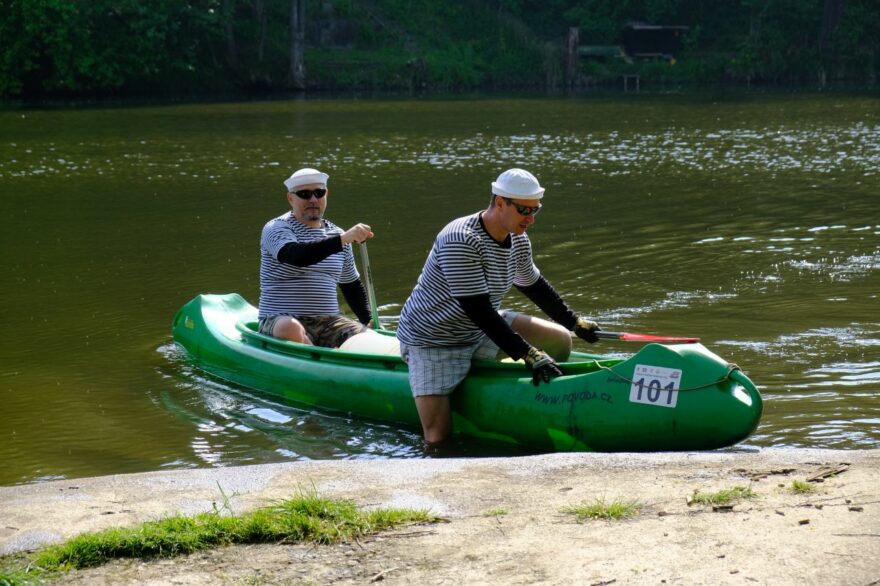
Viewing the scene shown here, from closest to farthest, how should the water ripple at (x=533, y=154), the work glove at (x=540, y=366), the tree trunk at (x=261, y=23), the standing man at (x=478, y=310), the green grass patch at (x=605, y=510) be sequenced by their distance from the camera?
1. the green grass patch at (x=605, y=510)
2. the standing man at (x=478, y=310)
3. the work glove at (x=540, y=366)
4. the water ripple at (x=533, y=154)
5. the tree trunk at (x=261, y=23)

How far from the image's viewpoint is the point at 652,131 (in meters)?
26.1

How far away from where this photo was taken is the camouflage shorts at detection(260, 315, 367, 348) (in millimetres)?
7910

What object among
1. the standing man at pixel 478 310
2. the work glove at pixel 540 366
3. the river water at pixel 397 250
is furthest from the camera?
the river water at pixel 397 250

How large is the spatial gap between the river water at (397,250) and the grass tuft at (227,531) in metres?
2.03

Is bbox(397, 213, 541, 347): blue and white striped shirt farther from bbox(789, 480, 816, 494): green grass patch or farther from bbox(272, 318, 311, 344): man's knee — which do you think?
bbox(789, 480, 816, 494): green grass patch

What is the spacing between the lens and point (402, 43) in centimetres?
4853

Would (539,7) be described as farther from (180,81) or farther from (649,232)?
(649,232)

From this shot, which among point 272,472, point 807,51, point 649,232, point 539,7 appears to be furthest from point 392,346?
point 539,7

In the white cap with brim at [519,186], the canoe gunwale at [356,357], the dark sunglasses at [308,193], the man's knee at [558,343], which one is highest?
the white cap with brim at [519,186]

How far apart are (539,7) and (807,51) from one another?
12300 mm

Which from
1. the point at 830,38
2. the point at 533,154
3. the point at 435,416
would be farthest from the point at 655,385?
the point at 830,38

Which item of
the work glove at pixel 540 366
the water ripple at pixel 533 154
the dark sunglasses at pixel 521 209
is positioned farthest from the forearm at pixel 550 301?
the water ripple at pixel 533 154

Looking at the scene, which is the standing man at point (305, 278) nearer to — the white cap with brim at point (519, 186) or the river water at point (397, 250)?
the river water at point (397, 250)

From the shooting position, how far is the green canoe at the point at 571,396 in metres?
5.81
